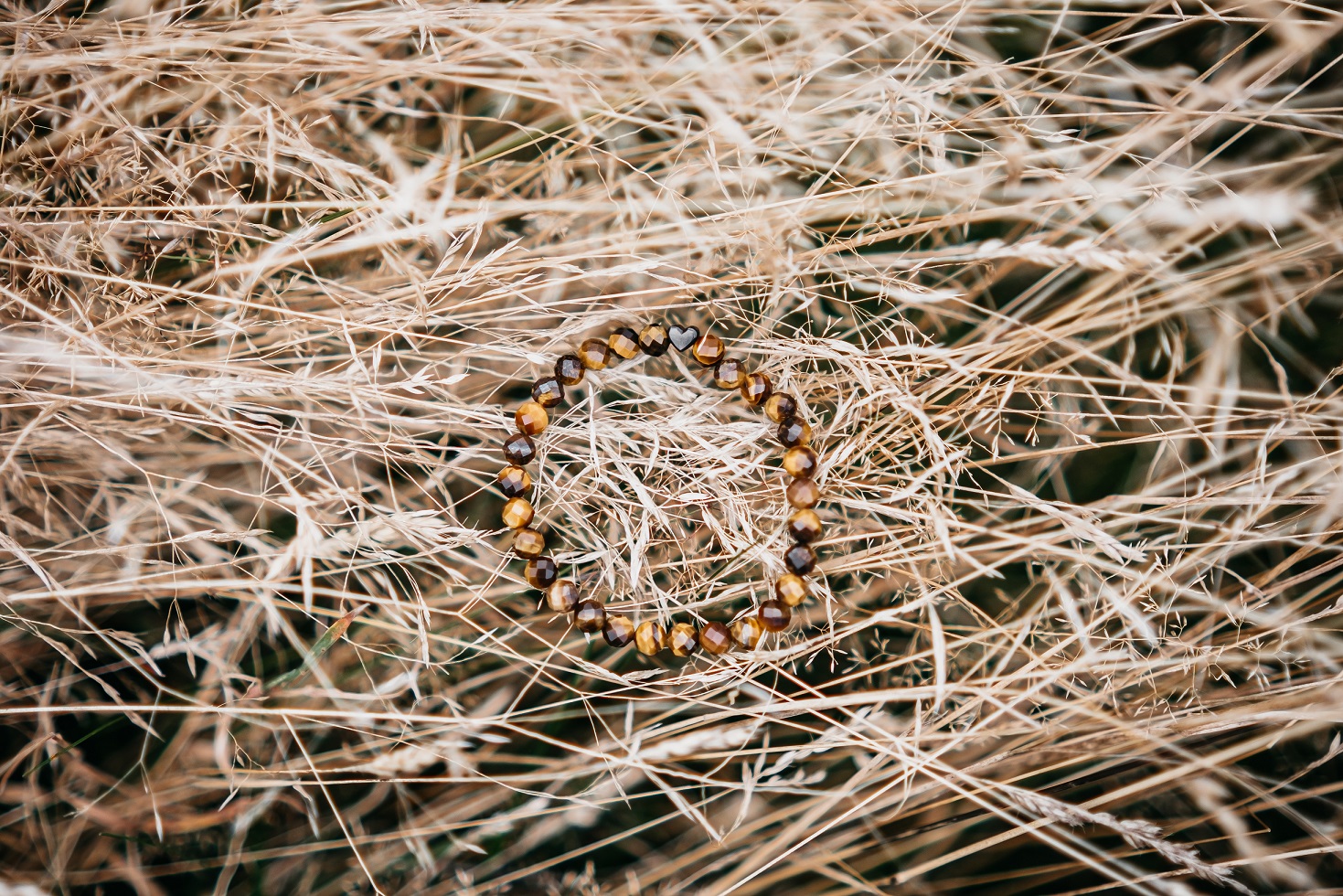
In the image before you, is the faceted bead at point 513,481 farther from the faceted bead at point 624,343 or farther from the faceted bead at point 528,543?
the faceted bead at point 624,343

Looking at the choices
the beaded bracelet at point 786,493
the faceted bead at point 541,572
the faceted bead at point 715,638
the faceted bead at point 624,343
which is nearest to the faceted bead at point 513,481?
the beaded bracelet at point 786,493

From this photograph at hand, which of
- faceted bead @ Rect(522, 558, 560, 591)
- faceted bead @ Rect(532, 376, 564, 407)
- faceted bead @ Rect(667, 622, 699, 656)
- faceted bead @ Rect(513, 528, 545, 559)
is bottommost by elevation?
faceted bead @ Rect(667, 622, 699, 656)

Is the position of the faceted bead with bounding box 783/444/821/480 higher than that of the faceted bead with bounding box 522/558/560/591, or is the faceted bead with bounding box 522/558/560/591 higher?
the faceted bead with bounding box 783/444/821/480

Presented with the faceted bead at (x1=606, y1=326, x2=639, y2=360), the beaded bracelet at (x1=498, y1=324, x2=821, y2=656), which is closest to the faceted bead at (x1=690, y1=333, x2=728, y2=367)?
the beaded bracelet at (x1=498, y1=324, x2=821, y2=656)

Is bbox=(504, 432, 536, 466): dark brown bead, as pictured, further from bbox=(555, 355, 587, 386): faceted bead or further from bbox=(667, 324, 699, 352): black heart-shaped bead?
bbox=(667, 324, 699, 352): black heart-shaped bead

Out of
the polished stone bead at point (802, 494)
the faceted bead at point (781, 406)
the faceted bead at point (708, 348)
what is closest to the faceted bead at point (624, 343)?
the faceted bead at point (708, 348)

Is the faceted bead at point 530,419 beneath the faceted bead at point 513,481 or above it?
above

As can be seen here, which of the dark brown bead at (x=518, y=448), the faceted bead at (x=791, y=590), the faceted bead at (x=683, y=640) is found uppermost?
the dark brown bead at (x=518, y=448)
